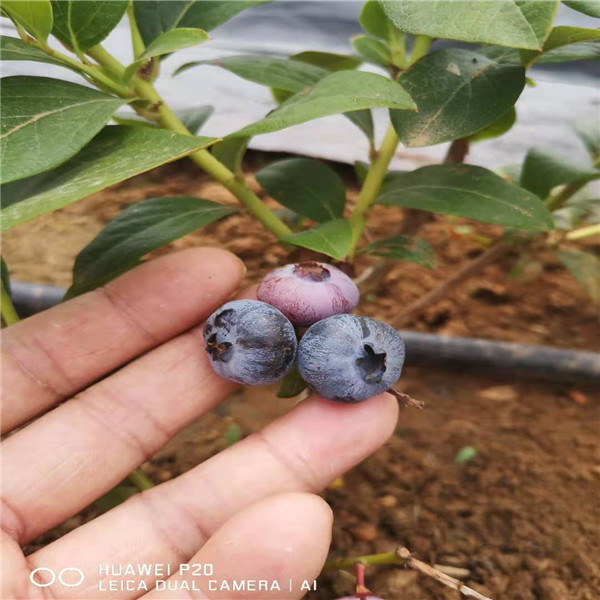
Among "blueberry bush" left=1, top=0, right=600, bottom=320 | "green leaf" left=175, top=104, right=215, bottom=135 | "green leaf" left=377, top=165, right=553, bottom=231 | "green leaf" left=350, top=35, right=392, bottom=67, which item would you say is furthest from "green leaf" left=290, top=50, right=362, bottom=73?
"green leaf" left=377, top=165, right=553, bottom=231

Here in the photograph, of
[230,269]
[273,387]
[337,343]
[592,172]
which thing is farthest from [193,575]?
[592,172]

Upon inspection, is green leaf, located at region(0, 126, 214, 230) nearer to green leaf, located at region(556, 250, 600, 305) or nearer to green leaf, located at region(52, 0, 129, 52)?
green leaf, located at region(52, 0, 129, 52)

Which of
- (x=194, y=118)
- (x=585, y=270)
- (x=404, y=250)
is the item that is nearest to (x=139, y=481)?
(x=404, y=250)

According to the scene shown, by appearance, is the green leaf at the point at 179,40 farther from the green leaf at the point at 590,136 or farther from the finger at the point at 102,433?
the green leaf at the point at 590,136

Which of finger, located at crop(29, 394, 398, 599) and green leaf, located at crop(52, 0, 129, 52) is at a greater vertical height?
green leaf, located at crop(52, 0, 129, 52)

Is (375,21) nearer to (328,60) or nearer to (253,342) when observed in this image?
(328,60)

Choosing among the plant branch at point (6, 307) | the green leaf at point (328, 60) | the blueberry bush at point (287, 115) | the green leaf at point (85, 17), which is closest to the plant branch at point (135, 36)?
the blueberry bush at point (287, 115)
